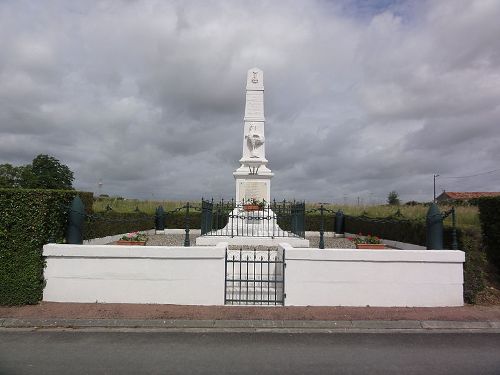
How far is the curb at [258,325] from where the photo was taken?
7164 millimetres

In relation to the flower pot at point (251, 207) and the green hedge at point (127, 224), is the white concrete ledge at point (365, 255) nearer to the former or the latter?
the flower pot at point (251, 207)

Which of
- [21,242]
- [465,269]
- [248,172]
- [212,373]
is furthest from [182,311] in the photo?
[248,172]

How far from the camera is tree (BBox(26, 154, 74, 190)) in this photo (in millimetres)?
47188

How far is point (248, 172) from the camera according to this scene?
16.1 meters

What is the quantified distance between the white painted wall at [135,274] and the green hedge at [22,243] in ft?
0.77

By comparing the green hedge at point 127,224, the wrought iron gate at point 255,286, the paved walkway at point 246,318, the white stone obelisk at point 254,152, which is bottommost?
the paved walkway at point 246,318

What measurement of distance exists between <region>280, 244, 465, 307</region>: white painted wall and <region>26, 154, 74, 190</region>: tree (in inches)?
1773

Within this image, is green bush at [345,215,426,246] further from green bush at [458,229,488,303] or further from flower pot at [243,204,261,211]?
flower pot at [243,204,261,211]

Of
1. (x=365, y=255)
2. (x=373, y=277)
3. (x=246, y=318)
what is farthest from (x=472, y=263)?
(x=246, y=318)

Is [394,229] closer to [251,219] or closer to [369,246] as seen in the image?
[369,246]

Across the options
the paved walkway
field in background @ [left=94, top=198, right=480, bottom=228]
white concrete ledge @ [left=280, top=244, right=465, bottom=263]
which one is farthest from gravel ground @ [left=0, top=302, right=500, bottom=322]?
field in background @ [left=94, top=198, right=480, bottom=228]

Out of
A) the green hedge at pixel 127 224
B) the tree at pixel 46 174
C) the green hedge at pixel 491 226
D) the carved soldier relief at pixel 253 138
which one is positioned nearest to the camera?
the green hedge at pixel 491 226

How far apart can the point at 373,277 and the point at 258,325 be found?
2780 mm

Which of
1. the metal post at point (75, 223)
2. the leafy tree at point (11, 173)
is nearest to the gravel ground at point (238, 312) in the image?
the metal post at point (75, 223)
